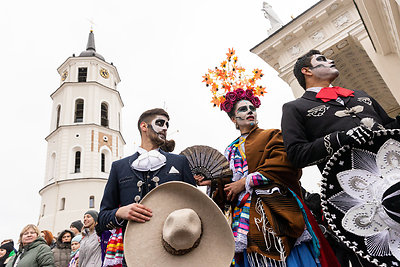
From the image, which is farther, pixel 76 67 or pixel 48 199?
pixel 76 67

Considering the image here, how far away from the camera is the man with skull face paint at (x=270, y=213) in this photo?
247 centimetres

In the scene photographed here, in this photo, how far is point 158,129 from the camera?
323 centimetres

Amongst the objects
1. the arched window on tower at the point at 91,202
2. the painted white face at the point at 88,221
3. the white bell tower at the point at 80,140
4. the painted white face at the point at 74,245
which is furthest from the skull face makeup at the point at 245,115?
the arched window on tower at the point at 91,202

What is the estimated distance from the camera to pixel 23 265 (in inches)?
193

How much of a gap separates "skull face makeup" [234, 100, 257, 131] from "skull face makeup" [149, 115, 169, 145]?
2.93 feet

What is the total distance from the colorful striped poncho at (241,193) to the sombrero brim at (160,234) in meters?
0.34

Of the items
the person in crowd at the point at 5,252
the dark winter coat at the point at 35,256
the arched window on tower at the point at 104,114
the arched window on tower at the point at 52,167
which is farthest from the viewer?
the arched window on tower at the point at 104,114

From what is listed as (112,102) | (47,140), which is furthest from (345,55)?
(47,140)

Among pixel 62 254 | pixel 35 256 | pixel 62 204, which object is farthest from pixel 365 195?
pixel 62 204

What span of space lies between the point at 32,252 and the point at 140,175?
3.54m

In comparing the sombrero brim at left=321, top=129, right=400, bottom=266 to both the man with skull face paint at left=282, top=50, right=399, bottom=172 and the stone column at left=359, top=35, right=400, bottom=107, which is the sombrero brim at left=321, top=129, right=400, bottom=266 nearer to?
the man with skull face paint at left=282, top=50, right=399, bottom=172

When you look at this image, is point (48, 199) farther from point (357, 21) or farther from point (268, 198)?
point (268, 198)

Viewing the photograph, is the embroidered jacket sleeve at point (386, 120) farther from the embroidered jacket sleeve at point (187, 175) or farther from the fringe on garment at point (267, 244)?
the embroidered jacket sleeve at point (187, 175)

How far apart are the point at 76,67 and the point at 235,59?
37.2 metres
